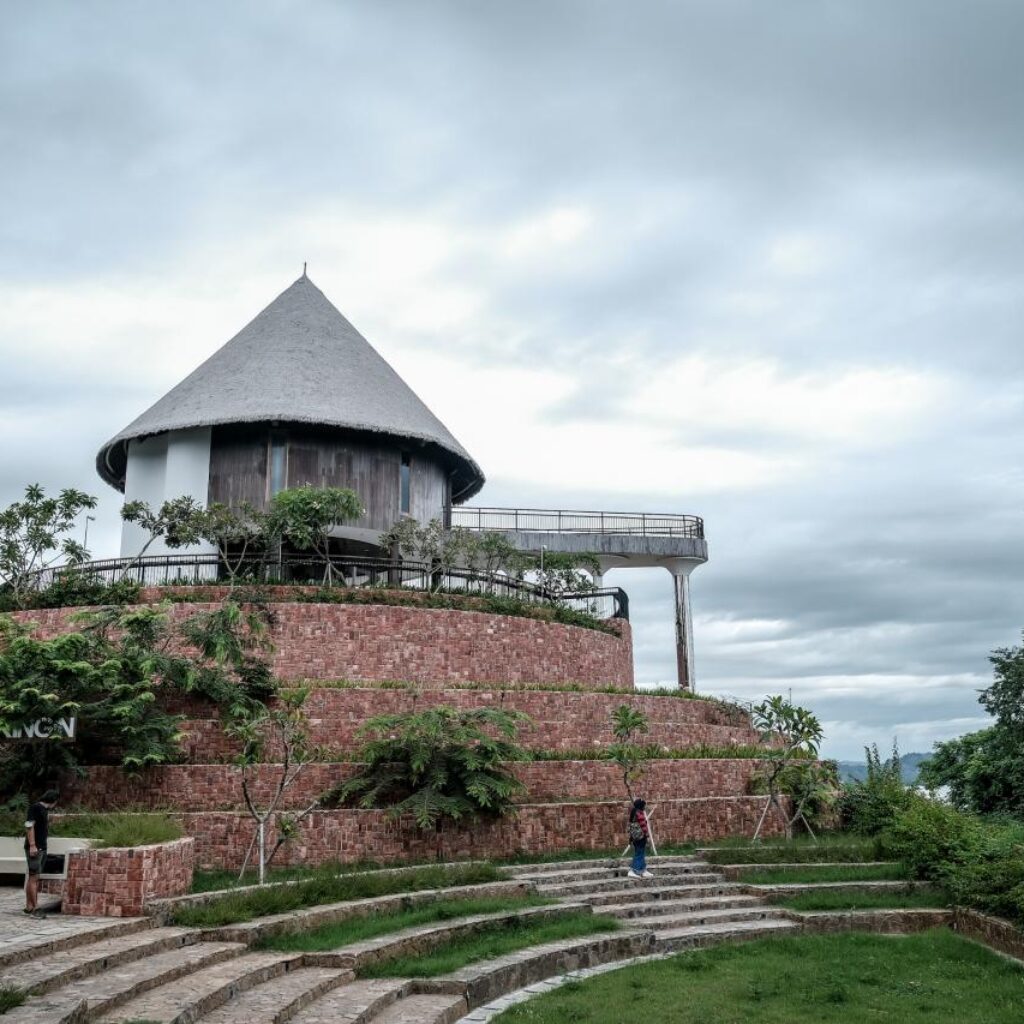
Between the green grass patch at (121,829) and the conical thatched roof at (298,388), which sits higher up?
the conical thatched roof at (298,388)

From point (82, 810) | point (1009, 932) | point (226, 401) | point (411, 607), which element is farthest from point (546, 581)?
point (1009, 932)

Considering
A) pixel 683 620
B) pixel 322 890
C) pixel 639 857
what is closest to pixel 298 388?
pixel 683 620

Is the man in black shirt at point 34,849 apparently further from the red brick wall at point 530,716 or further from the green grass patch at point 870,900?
the green grass patch at point 870,900

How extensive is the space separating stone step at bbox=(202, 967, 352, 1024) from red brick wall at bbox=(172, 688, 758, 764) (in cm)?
654

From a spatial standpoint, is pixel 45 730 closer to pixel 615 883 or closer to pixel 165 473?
pixel 615 883

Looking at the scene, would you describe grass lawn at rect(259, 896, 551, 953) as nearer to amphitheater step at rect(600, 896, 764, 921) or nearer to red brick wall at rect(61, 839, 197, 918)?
amphitheater step at rect(600, 896, 764, 921)

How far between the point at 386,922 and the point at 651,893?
4.33 meters

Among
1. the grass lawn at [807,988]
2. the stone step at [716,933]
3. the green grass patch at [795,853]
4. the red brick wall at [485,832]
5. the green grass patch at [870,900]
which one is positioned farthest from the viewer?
the green grass patch at [795,853]

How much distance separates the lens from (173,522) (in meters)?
23.2

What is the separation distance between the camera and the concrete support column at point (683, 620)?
111 ft

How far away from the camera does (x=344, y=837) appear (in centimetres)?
1428

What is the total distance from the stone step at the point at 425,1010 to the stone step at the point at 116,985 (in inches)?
66.6

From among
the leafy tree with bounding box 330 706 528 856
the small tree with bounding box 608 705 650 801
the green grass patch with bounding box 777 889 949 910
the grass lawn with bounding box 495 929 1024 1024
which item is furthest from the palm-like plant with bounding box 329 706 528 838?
the green grass patch with bounding box 777 889 949 910

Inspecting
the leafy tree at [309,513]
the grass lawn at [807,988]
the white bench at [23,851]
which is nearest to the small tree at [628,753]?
the grass lawn at [807,988]
